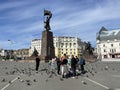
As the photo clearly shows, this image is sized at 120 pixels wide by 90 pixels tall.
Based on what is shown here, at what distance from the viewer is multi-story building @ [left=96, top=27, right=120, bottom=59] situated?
14562 centimetres

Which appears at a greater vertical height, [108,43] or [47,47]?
[108,43]

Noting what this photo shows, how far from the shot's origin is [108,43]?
15100 cm

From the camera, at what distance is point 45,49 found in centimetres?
6188

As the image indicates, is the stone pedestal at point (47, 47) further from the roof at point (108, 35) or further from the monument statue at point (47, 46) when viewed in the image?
the roof at point (108, 35)

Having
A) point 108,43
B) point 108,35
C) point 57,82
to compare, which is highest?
point 108,35

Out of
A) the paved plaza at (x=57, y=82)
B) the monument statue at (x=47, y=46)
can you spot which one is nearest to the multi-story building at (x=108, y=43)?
the monument statue at (x=47, y=46)

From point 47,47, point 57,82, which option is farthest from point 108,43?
point 57,82

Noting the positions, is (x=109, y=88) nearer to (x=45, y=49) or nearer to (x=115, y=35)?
(x=45, y=49)

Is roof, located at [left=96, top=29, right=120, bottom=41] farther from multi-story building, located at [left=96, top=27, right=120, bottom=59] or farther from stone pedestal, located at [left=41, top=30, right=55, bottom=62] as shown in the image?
stone pedestal, located at [left=41, top=30, right=55, bottom=62]

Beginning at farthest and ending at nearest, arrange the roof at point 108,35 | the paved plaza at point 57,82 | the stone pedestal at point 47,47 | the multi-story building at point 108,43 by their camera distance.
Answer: the roof at point 108,35
the multi-story building at point 108,43
the stone pedestal at point 47,47
the paved plaza at point 57,82

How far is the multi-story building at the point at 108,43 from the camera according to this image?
14562cm

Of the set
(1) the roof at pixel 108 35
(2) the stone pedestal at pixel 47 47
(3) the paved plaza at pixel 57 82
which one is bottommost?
(3) the paved plaza at pixel 57 82

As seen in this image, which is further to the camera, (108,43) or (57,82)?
(108,43)

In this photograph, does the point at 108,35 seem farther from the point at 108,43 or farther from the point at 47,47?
the point at 47,47
